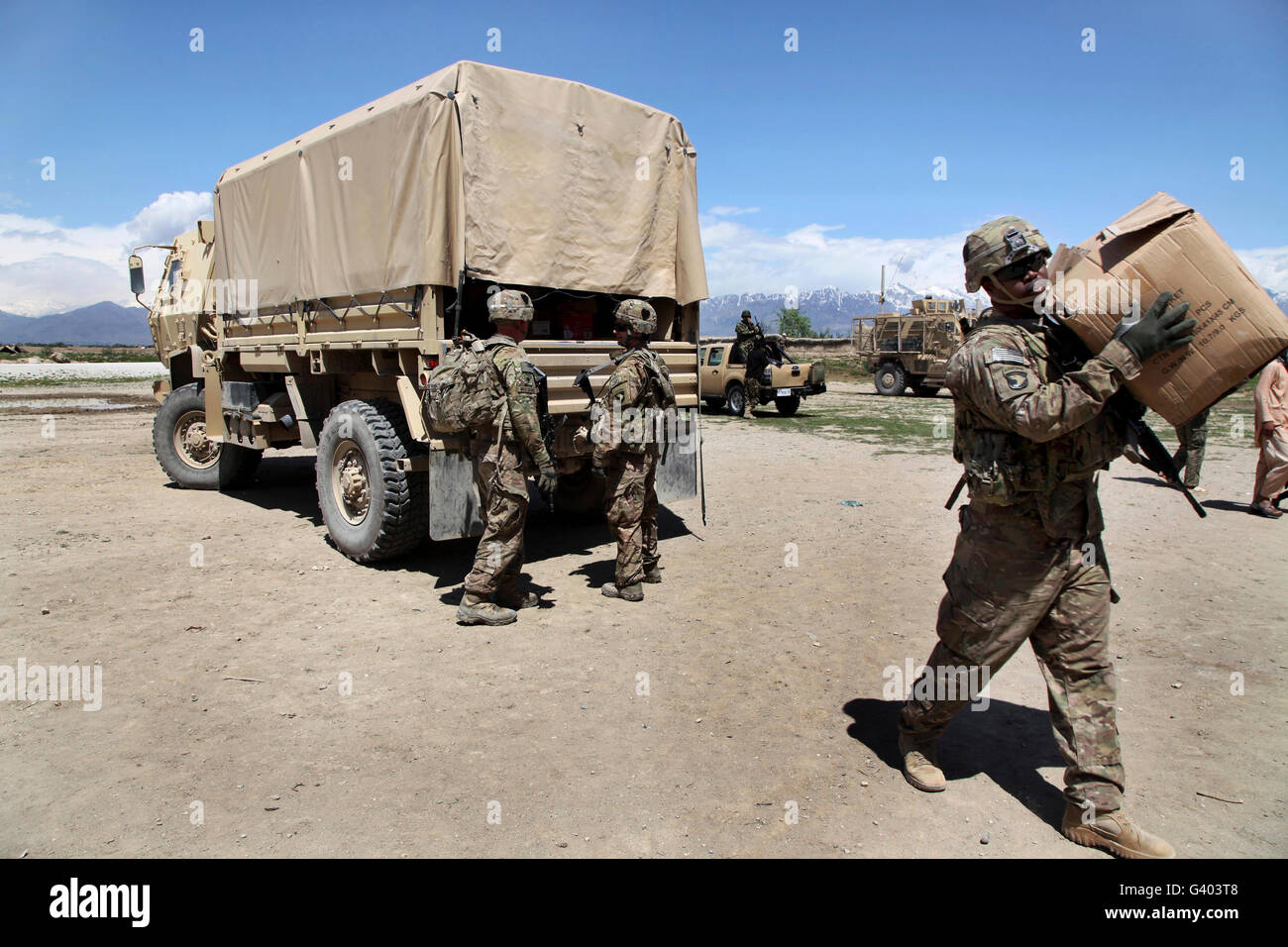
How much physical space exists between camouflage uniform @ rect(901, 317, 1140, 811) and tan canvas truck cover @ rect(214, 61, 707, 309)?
363cm

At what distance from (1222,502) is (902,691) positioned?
651 cm

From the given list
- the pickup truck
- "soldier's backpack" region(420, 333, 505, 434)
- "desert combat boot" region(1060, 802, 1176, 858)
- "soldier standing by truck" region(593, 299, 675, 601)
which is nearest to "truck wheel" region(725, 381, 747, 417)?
the pickup truck

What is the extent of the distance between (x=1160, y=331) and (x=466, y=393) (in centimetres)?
344

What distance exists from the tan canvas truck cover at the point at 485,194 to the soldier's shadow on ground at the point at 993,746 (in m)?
3.67

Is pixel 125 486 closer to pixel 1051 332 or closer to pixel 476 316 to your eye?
pixel 476 316

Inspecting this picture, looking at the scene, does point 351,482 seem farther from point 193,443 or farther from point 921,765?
point 921,765

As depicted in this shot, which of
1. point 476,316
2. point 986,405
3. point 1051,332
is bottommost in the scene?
point 986,405

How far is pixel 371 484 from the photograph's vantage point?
560cm

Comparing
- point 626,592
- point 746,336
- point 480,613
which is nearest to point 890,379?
point 746,336

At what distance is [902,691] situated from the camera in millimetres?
3820

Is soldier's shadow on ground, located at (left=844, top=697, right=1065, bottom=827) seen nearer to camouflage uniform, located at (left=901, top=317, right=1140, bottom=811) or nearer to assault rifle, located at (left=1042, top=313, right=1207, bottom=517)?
camouflage uniform, located at (left=901, top=317, right=1140, bottom=811)
